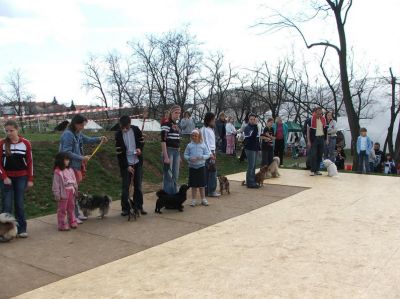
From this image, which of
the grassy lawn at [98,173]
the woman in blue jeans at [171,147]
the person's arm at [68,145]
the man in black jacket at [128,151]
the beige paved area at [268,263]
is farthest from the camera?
the grassy lawn at [98,173]

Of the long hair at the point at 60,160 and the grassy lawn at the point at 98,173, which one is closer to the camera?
the long hair at the point at 60,160

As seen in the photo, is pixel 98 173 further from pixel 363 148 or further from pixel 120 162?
pixel 363 148

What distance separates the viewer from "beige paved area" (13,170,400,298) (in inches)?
152

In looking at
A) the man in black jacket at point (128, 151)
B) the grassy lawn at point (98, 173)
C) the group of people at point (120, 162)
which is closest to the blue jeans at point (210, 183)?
the group of people at point (120, 162)

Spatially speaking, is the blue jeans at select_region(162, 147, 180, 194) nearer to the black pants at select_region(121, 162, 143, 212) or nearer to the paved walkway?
the paved walkway

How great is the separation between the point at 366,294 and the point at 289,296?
0.68 meters

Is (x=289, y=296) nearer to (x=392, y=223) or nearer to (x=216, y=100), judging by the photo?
(x=392, y=223)

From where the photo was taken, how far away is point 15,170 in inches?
220

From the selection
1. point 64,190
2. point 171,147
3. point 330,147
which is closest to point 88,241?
point 64,190

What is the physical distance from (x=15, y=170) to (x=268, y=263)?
347cm

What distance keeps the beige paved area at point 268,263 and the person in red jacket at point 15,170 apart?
1.87m

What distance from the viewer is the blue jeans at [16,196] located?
18.4 ft

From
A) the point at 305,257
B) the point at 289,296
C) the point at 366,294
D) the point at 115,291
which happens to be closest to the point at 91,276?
the point at 115,291

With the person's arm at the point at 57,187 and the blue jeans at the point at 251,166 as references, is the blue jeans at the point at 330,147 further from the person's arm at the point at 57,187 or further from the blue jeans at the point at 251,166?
the person's arm at the point at 57,187
